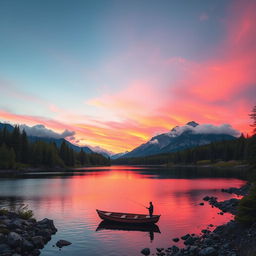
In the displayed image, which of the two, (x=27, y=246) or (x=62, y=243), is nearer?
(x=27, y=246)

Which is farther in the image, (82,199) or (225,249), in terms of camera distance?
(82,199)

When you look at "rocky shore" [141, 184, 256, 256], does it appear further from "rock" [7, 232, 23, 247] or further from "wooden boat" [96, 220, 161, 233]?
"rock" [7, 232, 23, 247]

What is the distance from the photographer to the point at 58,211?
50.6 m

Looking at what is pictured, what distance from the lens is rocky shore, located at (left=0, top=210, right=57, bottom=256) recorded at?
27172 mm

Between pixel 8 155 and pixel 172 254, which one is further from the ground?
pixel 8 155

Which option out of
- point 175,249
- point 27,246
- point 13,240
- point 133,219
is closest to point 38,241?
point 27,246

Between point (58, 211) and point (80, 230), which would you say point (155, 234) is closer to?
point (80, 230)

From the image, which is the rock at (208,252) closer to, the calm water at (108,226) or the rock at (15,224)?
the calm water at (108,226)

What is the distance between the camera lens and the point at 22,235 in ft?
101

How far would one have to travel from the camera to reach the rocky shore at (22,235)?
89.1ft

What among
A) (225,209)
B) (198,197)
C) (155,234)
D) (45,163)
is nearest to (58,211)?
(155,234)

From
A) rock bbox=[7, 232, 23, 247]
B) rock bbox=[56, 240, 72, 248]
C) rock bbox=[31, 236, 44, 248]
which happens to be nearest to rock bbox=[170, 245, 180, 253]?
rock bbox=[56, 240, 72, 248]

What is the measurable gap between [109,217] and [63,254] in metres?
13.7

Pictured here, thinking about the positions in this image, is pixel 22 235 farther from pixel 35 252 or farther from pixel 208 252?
pixel 208 252
